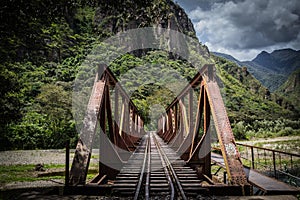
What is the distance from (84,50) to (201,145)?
60482 mm

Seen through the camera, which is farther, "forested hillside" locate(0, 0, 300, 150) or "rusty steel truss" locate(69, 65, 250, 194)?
"forested hillside" locate(0, 0, 300, 150)

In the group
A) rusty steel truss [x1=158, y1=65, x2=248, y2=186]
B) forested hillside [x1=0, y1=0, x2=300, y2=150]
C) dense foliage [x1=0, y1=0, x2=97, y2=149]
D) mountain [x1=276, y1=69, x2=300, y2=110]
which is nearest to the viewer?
→ rusty steel truss [x1=158, y1=65, x2=248, y2=186]

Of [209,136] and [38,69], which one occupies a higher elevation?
[38,69]

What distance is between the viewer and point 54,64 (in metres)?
49.3

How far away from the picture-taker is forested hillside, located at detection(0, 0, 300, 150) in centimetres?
579

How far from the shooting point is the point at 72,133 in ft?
70.3

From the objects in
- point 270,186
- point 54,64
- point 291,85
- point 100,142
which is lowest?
point 270,186

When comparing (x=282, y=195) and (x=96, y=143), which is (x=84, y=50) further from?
(x=282, y=195)

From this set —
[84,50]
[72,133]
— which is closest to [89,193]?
[72,133]

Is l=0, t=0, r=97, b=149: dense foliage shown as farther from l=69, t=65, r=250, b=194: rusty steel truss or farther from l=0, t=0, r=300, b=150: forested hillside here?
l=69, t=65, r=250, b=194: rusty steel truss

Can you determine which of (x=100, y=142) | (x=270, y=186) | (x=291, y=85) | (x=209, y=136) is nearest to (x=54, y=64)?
(x=100, y=142)

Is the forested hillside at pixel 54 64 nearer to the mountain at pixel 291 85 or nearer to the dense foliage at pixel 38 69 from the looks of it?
the dense foliage at pixel 38 69

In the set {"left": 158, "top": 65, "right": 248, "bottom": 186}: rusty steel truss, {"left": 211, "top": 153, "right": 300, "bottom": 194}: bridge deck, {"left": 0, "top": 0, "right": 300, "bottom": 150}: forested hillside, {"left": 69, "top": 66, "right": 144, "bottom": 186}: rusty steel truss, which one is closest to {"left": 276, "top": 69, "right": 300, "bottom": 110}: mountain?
{"left": 0, "top": 0, "right": 300, "bottom": 150}: forested hillside

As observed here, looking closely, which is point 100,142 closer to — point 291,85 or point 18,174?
point 18,174
